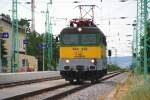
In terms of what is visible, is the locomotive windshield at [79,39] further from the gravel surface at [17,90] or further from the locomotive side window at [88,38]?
the gravel surface at [17,90]

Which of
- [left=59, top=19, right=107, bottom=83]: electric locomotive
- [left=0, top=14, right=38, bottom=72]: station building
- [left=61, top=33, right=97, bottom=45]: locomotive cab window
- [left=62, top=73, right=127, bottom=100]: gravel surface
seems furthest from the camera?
[left=0, top=14, right=38, bottom=72]: station building

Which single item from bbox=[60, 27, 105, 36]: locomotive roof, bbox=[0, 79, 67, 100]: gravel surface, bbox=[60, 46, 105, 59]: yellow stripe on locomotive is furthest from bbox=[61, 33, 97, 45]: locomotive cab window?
bbox=[0, 79, 67, 100]: gravel surface

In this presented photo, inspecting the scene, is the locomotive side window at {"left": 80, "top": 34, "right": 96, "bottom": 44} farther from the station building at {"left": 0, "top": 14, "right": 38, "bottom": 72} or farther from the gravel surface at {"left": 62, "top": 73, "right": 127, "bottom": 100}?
the station building at {"left": 0, "top": 14, "right": 38, "bottom": 72}

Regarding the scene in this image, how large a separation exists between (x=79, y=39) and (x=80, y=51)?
86 cm

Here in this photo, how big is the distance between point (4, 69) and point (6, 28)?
46.2 feet

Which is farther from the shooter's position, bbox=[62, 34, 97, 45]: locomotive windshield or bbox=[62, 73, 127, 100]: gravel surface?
bbox=[62, 34, 97, 45]: locomotive windshield

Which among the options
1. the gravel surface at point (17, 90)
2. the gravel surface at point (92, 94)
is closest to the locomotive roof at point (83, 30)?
the gravel surface at point (17, 90)

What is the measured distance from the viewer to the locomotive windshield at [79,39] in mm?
35597

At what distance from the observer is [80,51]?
35.4 m

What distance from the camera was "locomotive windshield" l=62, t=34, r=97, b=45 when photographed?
117ft

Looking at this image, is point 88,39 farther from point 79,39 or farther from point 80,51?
point 80,51

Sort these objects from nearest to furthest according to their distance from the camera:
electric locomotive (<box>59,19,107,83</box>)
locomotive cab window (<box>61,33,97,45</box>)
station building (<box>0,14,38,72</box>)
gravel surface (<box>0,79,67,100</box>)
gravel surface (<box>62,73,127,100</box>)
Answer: gravel surface (<box>62,73,127,100</box>) → gravel surface (<box>0,79,67,100</box>) → electric locomotive (<box>59,19,107,83</box>) → locomotive cab window (<box>61,33,97,45</box>) → station building (<box>0,14,38,72</box>)

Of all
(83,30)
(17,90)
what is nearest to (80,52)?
(83,30)

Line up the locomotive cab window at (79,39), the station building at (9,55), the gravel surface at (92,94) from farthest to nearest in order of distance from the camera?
1. the station building at (9,55)
2. the locomotive cab window at (79,39)
3. the gravel surface at (92,94)
